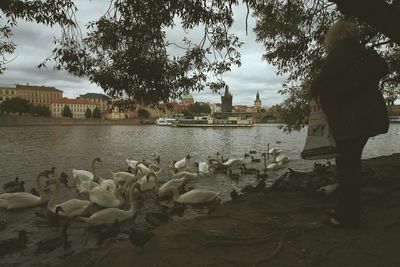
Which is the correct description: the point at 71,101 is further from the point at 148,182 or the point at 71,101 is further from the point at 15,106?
the point at 148,182

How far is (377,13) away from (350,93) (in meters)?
1.12

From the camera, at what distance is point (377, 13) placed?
4.14m

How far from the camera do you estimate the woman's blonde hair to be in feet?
12.4

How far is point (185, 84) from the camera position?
796 cm

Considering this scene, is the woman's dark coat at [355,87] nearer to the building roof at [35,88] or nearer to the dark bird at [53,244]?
the dark bird at [53,244]

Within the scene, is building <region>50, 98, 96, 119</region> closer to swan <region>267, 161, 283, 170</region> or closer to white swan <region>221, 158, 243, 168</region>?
white swan <region>221, 158, 243, 168</region>

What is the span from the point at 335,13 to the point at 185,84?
505cm

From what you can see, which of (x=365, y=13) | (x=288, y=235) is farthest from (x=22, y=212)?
(x=365, y=13)

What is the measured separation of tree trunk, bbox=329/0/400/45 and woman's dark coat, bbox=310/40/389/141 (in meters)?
0.65

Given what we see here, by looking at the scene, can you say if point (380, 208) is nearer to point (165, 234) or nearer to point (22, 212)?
point (165, 234)

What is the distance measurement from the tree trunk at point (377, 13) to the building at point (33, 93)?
14931cm

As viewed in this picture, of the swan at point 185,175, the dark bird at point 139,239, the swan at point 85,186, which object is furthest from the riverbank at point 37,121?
the dark bird at point 139,239

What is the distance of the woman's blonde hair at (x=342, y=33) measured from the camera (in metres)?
3.79

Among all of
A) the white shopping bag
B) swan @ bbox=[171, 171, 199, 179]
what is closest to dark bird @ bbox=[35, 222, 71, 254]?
the white shopping bag
